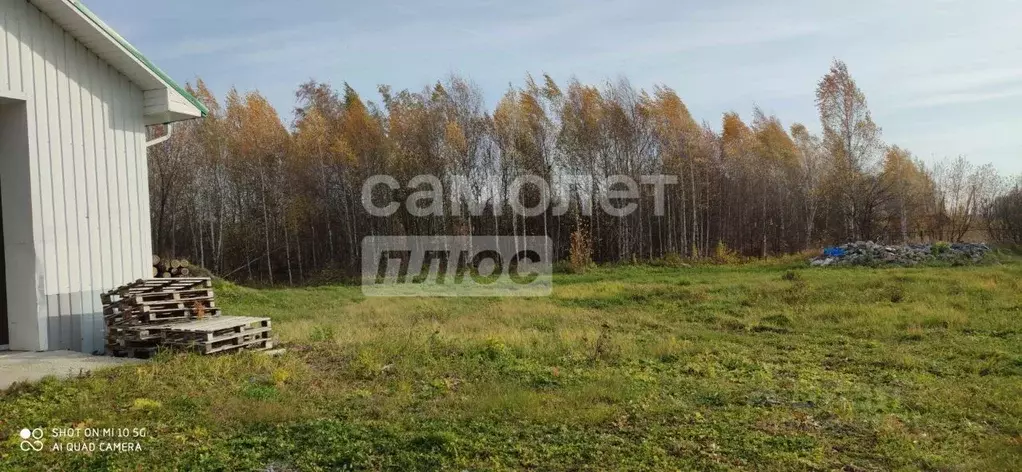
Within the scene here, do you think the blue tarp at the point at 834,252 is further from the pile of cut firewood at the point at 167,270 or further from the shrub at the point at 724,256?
the pile of cut firewood at the point at 167,270

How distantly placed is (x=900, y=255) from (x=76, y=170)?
25.1m

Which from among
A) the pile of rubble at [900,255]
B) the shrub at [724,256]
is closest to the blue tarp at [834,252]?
the pile of rubble at [900,255]

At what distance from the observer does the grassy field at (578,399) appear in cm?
457

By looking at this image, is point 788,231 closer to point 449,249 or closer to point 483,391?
point 449,249

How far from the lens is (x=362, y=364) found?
742 cm

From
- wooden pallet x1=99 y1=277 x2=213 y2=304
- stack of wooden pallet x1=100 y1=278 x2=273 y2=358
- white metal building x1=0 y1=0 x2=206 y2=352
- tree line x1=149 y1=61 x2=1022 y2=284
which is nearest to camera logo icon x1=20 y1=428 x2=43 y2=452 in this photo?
stack of wooden pallet x1=100 y1=278 x2=273 y2=358

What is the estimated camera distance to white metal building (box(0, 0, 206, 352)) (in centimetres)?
757

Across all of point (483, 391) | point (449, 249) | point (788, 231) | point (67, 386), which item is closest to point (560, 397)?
point (483, 391)

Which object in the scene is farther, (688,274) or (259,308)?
(688,274)

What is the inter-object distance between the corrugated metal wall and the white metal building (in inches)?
0.5

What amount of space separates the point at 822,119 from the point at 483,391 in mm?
29489

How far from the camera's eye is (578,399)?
6.09 metres

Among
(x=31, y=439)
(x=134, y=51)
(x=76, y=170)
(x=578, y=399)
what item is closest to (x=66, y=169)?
(x=76, y=170)

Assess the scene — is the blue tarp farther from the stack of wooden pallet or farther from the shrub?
the stack of wooden pallet
